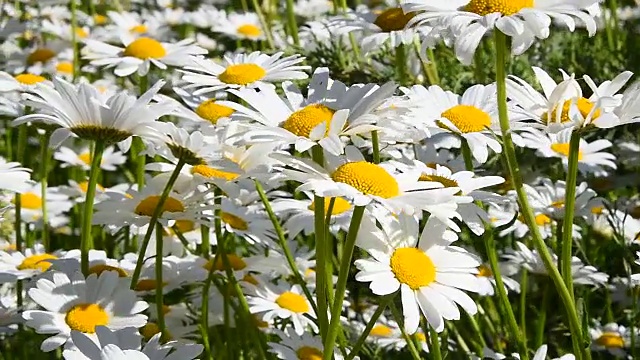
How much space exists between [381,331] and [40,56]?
161 centimetres

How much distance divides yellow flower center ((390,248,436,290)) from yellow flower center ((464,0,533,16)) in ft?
1.01

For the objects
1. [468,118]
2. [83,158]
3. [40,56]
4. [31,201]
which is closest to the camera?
[468,118]

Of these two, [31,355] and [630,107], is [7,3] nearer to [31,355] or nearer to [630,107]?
[31,355]

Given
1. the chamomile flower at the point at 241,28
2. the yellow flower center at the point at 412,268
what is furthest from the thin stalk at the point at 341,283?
the chamomile flower at the point at 241,28

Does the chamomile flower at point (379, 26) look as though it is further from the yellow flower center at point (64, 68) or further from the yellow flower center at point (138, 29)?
the yellow flower center at point (64, 68)

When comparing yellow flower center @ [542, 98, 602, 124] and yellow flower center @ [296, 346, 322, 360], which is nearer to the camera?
yellow flower center @ [542, 98, 602, 124]

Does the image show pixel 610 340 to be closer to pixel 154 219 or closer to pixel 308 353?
pixel 308 353

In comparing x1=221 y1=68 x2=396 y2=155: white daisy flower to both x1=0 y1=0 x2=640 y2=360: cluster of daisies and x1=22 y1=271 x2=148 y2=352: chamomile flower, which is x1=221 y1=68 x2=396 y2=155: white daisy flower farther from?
x1=22 y1=271 x2=148 y2=352: chamomile flower

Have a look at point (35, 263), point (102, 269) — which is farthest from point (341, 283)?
point (35, 263)

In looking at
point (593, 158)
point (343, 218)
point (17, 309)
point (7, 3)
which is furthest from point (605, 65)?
point (7, 3)

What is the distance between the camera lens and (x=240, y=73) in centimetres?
157

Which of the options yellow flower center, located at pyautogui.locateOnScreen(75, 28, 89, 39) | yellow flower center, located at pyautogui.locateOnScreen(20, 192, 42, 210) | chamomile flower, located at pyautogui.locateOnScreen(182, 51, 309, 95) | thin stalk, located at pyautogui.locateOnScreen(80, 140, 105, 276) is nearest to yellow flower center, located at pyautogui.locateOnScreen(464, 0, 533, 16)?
chamomile flower, located at pyautogui.locateOnScreen(182, 51, 309, 95)

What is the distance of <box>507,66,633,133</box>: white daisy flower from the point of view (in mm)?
1114

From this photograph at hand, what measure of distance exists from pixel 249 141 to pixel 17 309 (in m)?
0.65
